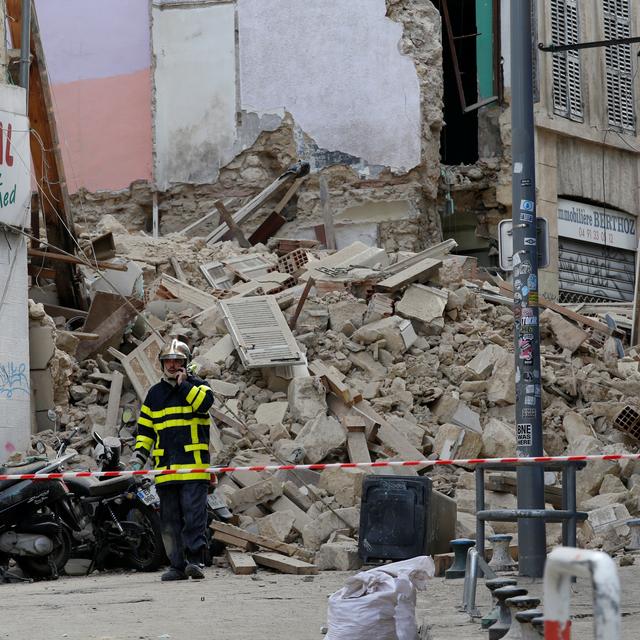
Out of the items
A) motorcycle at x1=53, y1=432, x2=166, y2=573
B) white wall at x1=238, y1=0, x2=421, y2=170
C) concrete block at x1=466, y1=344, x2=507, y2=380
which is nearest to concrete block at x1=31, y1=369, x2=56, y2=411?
motorcycle at x1=53, y1=432, x2=166, y2=573

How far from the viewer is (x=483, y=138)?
23.4 meters

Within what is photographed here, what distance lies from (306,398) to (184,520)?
175 inches

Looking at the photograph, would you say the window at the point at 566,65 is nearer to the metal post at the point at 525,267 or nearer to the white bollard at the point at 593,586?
the metal post at the point at 525,267

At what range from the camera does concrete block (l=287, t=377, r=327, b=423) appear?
45.2ft

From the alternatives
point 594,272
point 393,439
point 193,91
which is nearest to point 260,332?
point 393,439

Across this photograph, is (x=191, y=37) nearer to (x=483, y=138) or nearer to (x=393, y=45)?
(x=393, y=45)

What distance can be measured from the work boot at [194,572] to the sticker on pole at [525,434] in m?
2.48

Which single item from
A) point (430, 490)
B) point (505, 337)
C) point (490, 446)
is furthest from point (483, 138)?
point (430, 490)

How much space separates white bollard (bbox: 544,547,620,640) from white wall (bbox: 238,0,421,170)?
19.9m

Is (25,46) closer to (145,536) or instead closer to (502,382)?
(502,382)

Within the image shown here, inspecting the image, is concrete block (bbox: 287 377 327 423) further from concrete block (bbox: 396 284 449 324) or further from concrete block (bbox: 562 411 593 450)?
concrete block (bbox: 562 411 593 450)

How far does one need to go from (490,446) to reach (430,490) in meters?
3.56

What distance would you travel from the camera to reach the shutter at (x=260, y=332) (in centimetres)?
1458

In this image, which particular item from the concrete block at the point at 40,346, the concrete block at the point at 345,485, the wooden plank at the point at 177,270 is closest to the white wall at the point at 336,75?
the wooden plank at the point at 177,270
